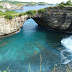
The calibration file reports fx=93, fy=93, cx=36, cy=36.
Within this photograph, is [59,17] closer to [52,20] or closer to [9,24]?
[52,20]

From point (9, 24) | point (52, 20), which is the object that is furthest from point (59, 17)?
point (9, 24)

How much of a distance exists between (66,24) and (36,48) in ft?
61.8

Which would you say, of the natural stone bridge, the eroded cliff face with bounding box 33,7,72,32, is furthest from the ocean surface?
the eroded cliff face with bounding box 33,7,72,32

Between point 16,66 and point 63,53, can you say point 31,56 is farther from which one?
point 63,53

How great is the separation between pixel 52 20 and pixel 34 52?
2034 centimetres

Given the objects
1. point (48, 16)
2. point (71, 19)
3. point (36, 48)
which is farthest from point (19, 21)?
point (71, 19)

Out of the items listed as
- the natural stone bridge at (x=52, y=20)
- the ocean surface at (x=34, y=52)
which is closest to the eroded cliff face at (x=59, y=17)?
the natural stone bridge at (x=52, y=20)

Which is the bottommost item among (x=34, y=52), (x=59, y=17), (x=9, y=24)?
(x=34, y=52)

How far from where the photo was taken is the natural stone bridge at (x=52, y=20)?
125 feet

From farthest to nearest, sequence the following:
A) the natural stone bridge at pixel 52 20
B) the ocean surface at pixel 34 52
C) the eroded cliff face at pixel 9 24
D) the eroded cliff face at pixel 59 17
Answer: the eroded cliff face at pixel 59 17 < the natural stone bridge at pixel 52 20 < the eroded cliff face at pixel 9 24 < the ocean surface at pixel 34 52

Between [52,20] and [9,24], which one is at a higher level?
[52,20]

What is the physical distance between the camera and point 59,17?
41.1 m

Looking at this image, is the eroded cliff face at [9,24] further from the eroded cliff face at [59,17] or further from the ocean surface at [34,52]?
the eroded cliff face at [59,17]

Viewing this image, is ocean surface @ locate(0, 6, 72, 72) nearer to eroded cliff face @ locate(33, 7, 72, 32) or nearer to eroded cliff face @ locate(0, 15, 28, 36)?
eroded cliff face @ locate(0, 15, 28, 36)
